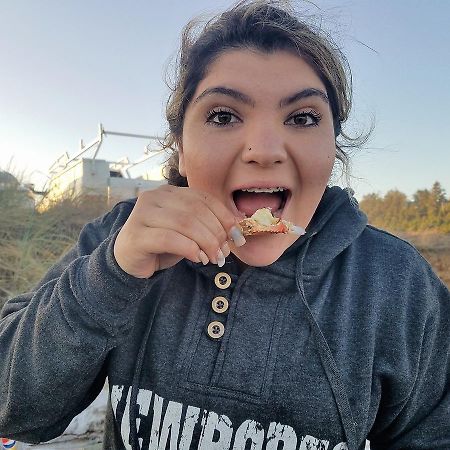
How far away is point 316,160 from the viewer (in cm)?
118

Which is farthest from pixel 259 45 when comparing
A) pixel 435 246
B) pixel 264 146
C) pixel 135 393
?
pixel 435 246

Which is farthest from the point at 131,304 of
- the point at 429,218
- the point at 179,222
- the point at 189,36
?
the point at 429,218

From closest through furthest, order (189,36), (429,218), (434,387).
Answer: (434,387), (189,36), (429,218)

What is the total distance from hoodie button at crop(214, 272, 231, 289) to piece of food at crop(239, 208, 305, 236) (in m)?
0.19

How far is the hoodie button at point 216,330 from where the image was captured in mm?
1191

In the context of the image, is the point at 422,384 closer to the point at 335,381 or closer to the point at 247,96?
the point at 335,381

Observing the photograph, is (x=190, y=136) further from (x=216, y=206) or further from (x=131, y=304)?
(x=131, y=304)

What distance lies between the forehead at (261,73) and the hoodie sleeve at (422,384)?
2.23ft

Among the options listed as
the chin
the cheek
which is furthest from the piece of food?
the cheek

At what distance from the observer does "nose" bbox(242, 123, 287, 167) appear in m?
1.10

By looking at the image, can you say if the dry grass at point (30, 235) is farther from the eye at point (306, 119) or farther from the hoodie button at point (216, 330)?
the eye at point (306, 119)

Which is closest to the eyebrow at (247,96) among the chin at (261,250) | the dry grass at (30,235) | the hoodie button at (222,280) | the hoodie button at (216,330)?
the chin at (261,250)

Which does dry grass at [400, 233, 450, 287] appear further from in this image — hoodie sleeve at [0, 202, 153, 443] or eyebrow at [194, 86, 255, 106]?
hoodie sleeve at [0, 202, 153, 443]

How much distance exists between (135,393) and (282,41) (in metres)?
1.09
